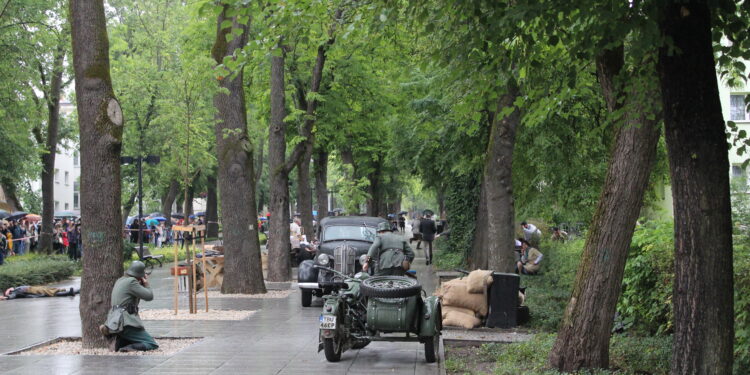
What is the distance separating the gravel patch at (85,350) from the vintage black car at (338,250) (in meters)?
4.53

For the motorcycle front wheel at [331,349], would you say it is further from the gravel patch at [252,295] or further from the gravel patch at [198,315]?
the gravel patch at [252,295]

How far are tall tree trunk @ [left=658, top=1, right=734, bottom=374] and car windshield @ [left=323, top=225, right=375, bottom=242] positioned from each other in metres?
13.5

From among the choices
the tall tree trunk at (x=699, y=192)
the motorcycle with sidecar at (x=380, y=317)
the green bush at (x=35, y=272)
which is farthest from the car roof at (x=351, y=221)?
the tall tree trunk at (x=699, y=192)

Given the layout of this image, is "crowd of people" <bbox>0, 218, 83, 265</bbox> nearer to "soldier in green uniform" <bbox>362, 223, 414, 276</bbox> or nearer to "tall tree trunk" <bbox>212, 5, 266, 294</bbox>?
"tall tree trunk" <bbox>212, 5, 266, 294</bbox>

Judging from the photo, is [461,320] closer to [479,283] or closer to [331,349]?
[479,283]

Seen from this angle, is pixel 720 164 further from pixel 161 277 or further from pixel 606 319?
pixel 161 277

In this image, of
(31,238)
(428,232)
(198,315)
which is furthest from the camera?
(31,238)

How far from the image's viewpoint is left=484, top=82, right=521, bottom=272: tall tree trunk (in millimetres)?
14367

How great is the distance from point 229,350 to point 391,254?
319 centimetres

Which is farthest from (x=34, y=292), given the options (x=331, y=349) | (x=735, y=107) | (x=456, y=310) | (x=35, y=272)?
(x=735, y=107)

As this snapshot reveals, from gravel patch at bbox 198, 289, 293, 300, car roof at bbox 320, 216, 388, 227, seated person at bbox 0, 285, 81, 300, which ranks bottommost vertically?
gravel patch at bbox 198, 289, 293, 300

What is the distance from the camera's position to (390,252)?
1270cm

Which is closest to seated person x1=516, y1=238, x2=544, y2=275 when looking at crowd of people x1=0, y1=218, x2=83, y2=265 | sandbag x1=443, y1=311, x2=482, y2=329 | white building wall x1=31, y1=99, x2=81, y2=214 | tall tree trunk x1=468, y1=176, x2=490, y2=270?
tall tree trunk x1=468, y1=176, x2=490, y2=270

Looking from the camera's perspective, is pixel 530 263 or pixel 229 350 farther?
pixel 530 263
